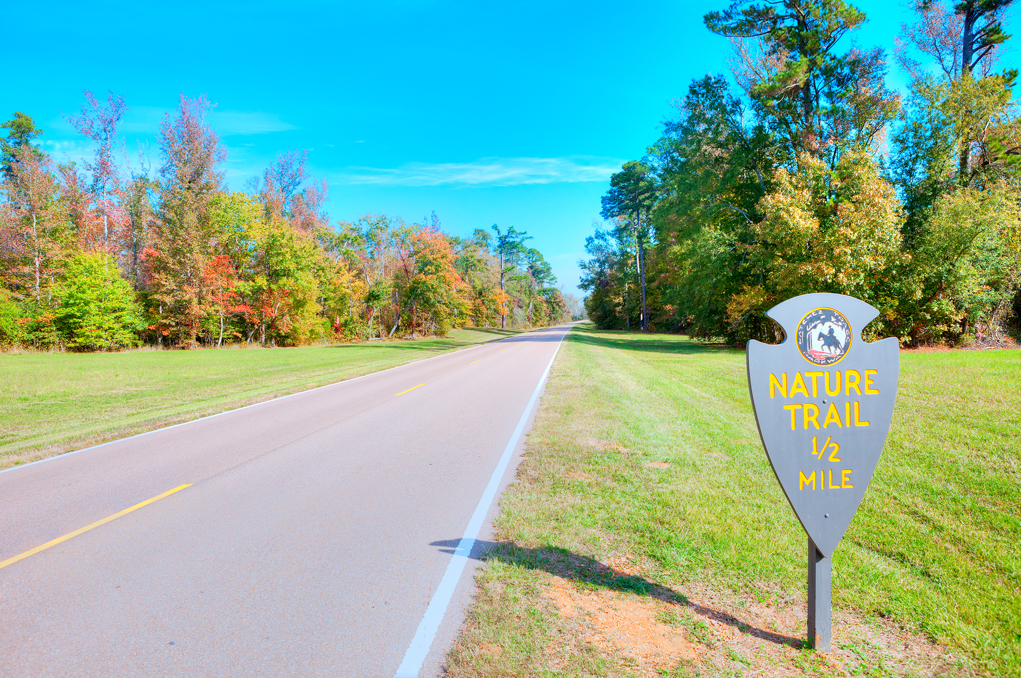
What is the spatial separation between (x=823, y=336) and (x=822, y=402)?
385 mm

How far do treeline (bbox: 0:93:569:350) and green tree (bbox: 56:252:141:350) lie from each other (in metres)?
0.07

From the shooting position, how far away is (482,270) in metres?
65.0

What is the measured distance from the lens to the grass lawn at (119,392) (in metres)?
8.68

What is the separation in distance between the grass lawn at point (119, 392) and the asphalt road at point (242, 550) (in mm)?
1497

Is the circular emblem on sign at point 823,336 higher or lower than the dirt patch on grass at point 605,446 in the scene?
higher

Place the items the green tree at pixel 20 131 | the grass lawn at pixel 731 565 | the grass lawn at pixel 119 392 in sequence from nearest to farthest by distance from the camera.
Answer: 1. the grass lawn at pixel 731 565
2. the grass lawn at pixel 119 392
3. the green tree at pixel 20 131

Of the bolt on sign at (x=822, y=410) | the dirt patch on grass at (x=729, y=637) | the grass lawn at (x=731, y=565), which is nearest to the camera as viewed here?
the dirt patch on grass at (x=729, y=637)

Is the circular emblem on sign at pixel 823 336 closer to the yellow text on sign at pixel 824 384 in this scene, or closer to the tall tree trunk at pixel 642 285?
the yellow text on sign at pixel 824 384

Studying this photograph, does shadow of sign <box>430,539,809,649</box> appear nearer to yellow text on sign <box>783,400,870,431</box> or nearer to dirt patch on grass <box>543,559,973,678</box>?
dirt patch on grass <box>543,559,973,678</box>

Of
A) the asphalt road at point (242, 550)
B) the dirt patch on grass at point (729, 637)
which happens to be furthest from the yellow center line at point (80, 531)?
the dirt patch on grass at point (729, 637)

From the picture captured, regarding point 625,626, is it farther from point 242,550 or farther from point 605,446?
point 605,446

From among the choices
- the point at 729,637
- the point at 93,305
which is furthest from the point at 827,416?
the point at 93,305

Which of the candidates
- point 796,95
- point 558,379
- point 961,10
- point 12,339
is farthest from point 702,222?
point 12,339

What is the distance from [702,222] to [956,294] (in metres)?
10.6
